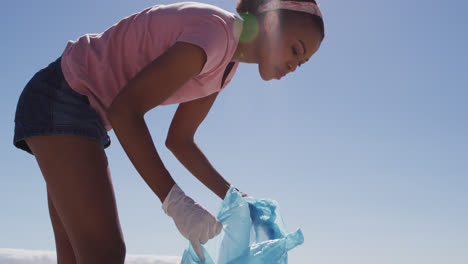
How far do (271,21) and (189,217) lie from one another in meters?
1.07

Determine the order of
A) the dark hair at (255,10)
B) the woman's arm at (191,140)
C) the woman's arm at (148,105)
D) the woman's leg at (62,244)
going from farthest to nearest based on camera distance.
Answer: the woman's arm at (191,140)
the woman's leg at (62,244)
the dark hair at (255,10)
the woman's arm at (148,105)

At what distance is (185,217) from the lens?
69.7 inches

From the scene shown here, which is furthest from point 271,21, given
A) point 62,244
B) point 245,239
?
point 62,244

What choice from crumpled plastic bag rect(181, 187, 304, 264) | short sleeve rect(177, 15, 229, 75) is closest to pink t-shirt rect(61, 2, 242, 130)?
short sleeve rect(177, 15, 229, 75)

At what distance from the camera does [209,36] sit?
1.76 m

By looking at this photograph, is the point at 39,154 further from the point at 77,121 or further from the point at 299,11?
the point at 299,11

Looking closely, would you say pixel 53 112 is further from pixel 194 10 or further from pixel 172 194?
pixel 194 10

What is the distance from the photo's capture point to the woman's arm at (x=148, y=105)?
1660mm

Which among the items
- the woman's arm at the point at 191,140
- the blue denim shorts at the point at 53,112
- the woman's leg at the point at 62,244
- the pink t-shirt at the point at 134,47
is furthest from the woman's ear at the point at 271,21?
the woman's leg at the point at 62,244

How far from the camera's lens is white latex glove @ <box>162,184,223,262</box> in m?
1.75

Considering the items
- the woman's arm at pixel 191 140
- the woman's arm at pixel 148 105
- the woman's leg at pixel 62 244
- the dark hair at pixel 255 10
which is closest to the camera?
the woman's arm at pixel 148 105

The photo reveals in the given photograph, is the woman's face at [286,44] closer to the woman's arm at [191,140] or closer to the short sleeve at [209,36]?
the short sleeve at [209,36]

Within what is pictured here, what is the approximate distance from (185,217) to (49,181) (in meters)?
0.62

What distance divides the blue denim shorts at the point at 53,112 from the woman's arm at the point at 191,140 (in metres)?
0.71
